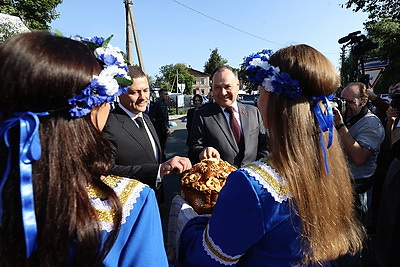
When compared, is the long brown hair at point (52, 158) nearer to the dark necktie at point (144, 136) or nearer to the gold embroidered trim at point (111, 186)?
the gold embroidered trim at point (111, 186)

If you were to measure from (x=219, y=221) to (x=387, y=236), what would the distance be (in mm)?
728

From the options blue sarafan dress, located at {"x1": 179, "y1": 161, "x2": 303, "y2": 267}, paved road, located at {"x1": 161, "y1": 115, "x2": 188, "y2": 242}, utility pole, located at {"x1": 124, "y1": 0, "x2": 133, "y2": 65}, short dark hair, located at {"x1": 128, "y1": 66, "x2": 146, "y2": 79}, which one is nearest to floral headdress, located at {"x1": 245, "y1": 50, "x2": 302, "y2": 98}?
blue sarafan dress, located at {"x1": 179, "y1": 161, "x2": 303, "y2": 267}

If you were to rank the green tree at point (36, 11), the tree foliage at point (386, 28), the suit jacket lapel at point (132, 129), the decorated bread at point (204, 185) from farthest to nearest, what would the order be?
the green tree at point (36, 11) < the tree foliage at point (386, 28) < the suit jacket lapel at point (132, 129) < the decorated bread at point (204, 185)

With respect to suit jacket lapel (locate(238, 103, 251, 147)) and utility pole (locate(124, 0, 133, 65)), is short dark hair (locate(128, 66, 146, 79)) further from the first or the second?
utility pole (locate(124, 0, 133, 65))

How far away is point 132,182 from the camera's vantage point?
1032 mm

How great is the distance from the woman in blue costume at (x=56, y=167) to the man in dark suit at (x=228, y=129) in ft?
6.00

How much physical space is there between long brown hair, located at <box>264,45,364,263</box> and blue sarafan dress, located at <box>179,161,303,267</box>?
0.17 ft

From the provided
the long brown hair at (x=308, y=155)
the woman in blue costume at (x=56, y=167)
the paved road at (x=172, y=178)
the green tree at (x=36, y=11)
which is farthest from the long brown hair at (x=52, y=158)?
the green tree at (x=36, y=11)

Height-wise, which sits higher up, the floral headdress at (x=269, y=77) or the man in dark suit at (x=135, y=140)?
the floral headdress at (x=269, y=77)

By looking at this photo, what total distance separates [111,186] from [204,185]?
0.62m

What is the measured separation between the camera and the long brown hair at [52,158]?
76 cm

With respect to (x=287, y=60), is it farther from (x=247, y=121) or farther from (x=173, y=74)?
(x=173, y=74)

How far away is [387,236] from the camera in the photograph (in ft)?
3.76

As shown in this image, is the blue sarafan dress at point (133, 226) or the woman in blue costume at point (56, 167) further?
the blue sarafan dress at point (133, 226)
